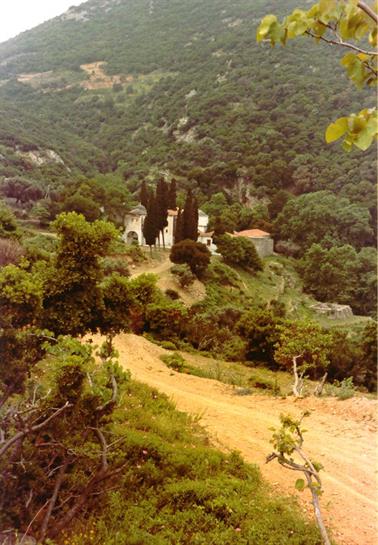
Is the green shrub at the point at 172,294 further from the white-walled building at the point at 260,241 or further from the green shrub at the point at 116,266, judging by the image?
the white-walled building at the point at 260,241

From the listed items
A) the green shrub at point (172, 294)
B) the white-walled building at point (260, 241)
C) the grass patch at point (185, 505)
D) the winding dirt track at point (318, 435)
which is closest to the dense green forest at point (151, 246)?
the grass patch at point (185, 505)

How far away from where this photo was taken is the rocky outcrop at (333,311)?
1562 inches

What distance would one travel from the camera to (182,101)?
96.6 meters

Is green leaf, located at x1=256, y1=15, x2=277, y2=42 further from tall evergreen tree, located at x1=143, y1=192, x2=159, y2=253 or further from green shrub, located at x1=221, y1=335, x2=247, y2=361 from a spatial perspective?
tall evergreen tree, located at x1=143, y1=192, x2=159, y2=253

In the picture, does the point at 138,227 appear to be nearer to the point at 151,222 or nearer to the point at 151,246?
the point at 151,246

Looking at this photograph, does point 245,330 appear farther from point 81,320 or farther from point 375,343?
point 81,320

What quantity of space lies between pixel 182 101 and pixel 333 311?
70.9 meters

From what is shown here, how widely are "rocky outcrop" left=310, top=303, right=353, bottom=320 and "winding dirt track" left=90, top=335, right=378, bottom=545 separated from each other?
2761cm

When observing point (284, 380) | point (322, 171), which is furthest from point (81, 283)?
point (322, 171)

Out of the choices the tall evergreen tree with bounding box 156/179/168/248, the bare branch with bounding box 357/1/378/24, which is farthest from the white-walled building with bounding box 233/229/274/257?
the bare branch with bounding box 357/1/378/24

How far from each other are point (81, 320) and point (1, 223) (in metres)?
20.2

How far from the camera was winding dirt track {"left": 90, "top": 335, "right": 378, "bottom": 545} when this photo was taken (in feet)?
20.9

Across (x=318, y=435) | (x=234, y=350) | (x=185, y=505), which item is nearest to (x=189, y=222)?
(x=234, y=350)

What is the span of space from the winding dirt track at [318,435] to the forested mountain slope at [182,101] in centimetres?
4645
